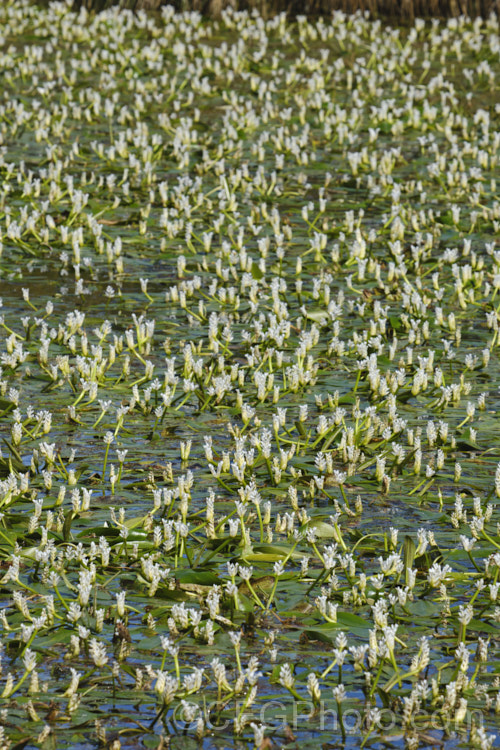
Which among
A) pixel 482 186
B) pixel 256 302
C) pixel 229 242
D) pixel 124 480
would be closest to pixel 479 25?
pixel 482 186

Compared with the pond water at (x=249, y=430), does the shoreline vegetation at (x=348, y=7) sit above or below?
above

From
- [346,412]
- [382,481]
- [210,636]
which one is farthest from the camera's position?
[346,412]

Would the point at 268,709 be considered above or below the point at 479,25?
below

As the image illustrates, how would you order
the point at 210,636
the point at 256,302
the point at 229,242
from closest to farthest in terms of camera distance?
the point at 210,636 < the point at 256,302 < the point at 229,242

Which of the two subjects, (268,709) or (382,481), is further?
(382,481)

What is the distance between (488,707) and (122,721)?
120 cm

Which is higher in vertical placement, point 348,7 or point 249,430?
point 348,7

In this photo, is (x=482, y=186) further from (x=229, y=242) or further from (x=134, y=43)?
(x=134, y=43)

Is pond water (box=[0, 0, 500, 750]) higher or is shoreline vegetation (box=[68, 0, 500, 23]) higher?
shoreline vegetation (box=[68, 0, 500, 23])

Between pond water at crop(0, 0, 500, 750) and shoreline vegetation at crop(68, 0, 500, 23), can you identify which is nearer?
pond water at crop(0, 0, 500, 750)

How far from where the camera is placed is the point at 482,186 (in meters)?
11.6

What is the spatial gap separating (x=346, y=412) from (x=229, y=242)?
3775 mm

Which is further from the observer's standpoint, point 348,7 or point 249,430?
point 348,7

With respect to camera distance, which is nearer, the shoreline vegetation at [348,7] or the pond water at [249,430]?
the pond water at [249,430]
